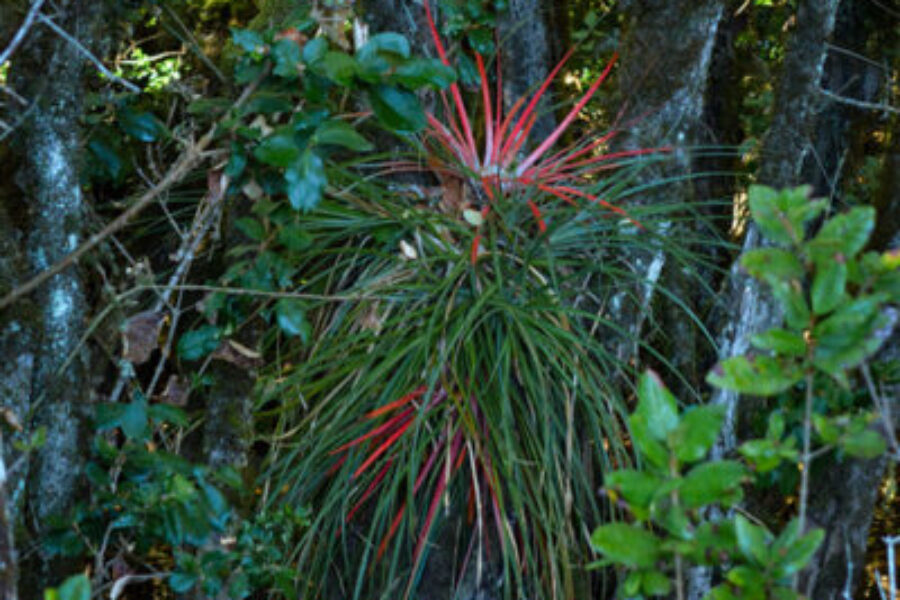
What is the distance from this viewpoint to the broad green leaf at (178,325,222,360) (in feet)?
6.31

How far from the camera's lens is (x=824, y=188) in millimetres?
3359

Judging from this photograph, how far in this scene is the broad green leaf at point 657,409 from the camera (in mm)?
1145

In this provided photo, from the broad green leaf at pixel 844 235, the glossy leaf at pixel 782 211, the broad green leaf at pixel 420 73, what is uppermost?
the broad green leaf at pixel 420 73

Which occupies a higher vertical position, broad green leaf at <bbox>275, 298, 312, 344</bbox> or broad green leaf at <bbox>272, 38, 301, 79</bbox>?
broad green leaf at <bbox>272, 38, 301, 79</bbox>

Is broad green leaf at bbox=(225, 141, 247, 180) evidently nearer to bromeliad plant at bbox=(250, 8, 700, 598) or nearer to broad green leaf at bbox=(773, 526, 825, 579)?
bromeliad plant at bbox=(250, 8, 700, 598)

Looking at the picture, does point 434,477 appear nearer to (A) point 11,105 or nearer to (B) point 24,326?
(B) point 24,326

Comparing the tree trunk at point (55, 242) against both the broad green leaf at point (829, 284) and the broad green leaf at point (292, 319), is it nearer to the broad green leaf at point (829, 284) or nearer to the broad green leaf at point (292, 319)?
the broad green leaf at point (292, 319)

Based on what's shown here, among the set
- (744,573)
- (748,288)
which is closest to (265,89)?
(744,573)

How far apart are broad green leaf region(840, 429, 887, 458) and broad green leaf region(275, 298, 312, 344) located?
94 cm

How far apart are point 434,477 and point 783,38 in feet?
8.15

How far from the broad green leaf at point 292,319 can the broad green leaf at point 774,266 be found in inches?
34.0

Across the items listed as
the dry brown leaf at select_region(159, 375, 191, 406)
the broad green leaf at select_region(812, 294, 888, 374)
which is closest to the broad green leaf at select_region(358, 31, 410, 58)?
the dry brown leaf at select_region(159, 375, 191, 406)

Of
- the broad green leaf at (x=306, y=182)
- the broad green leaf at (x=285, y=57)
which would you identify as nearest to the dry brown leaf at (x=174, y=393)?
the broad green leaf at (x=306, y=182)

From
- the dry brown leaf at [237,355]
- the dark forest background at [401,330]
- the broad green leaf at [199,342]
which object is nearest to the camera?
the dark forest background at [401,330]
